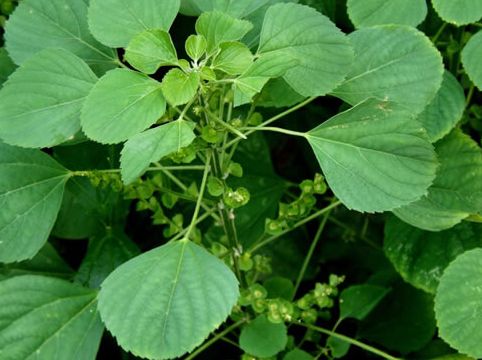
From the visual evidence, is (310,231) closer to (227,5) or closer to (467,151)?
(467,151)

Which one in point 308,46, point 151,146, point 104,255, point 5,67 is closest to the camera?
A: point 151,146

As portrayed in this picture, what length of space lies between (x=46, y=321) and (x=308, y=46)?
56cm

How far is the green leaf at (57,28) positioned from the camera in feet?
3.56

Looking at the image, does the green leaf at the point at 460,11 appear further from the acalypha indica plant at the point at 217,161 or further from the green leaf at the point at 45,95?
the green leaf at the point at 45,95

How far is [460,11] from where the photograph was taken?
1.07 metres

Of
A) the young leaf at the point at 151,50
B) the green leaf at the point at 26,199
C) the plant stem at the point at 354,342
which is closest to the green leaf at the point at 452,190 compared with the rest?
the plant stem at the point at 354,342

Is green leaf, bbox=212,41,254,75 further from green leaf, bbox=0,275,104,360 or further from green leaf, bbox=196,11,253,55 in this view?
green leaf, bbox=0,275,104,360

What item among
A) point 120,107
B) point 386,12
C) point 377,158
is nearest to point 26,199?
point 120,107

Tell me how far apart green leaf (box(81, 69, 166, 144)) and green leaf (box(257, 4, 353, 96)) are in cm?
17

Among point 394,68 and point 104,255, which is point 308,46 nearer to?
point 394,68

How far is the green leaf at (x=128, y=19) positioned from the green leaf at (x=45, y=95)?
61 millimetres

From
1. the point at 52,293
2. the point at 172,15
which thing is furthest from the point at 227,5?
the point at 52,293

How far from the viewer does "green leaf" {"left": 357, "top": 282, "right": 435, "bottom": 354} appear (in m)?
1.32

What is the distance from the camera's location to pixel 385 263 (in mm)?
1480
